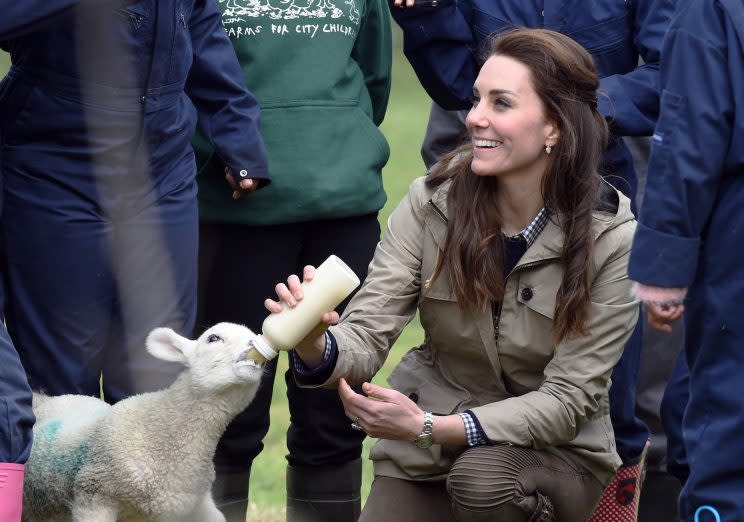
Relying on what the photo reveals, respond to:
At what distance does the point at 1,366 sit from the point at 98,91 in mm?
881

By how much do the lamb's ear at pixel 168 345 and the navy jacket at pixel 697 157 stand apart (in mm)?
1261

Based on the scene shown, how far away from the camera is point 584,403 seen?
3830mm

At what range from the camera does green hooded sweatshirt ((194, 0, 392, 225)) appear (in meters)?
4.53

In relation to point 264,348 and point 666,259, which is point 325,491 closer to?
point 264,348

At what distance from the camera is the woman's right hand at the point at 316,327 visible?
3564 mm

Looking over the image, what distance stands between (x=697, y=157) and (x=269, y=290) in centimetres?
171

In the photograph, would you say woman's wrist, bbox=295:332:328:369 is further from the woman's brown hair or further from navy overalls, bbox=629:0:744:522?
navy overalls, bbox=629:0:744:522

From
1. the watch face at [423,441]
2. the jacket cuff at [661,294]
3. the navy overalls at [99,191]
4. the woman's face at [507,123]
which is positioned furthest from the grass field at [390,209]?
the jacket cuff at [661,294]

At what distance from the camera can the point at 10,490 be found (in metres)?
3.43

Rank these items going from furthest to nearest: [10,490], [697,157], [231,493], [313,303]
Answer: [231,493] → [313,303] → [10,490] → [697,157]

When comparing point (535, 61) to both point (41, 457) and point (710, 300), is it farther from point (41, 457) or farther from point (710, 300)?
point (41, 457)

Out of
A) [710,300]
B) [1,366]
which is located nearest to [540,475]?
[710,300]

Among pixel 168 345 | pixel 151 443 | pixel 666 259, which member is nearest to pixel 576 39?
pixel 666 259

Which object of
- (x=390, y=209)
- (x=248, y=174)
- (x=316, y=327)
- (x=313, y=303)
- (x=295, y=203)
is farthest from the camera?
(x=390, y=209)
